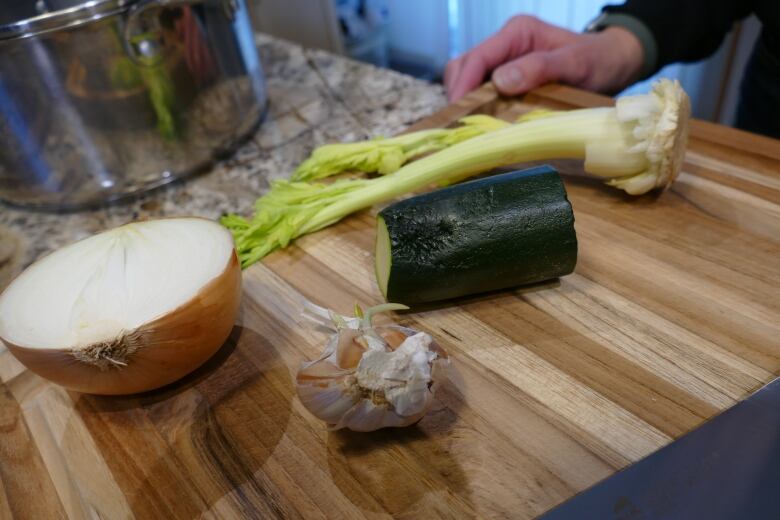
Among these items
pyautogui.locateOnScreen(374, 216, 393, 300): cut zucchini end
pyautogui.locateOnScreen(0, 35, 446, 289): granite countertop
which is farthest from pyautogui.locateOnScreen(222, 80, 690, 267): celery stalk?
pyautogui.locateOnScreen(0, 35, 446, 289): granite countertop

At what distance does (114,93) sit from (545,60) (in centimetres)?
135

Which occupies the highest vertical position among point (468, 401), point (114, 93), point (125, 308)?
point (114, 93)

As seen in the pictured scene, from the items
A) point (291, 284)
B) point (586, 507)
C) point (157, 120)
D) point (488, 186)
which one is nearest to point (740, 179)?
point (488, 186)

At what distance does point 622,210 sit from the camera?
4.61 ft

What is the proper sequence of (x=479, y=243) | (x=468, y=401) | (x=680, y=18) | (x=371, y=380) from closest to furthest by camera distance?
(x=371, y=380)
(x=468, y=401)
(x=479, y=243)
(x=680, y=18)

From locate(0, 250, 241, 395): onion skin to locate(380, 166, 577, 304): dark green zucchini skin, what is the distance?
1.14 ft

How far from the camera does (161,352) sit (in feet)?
3.23

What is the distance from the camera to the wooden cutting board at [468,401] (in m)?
0.92

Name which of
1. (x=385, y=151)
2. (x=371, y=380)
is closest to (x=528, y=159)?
(x=385, y=151)

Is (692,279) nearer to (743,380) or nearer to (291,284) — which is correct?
(743,380)

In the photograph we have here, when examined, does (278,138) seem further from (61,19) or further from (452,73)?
(61,19)

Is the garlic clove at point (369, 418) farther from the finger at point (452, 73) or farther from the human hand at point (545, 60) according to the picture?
the finger at point (452, 73)

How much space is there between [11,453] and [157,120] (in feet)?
3.20

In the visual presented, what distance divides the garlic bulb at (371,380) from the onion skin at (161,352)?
0.22m
